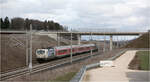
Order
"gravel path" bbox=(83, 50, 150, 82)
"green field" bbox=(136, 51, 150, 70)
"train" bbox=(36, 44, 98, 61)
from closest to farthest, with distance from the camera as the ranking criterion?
"gravel path" bbox=(83, 50, 150, 82)
"green field" bbox=(136, 51, 150, 70)
"train" bbox=(36, 44, 98, 61)

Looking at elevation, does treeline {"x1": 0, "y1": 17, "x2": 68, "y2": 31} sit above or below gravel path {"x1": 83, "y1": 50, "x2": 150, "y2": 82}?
above

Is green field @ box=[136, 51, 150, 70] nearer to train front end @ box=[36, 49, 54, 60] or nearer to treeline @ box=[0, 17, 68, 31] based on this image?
train front end @ box=[36, 49, 54, 60]

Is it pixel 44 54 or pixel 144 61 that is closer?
pixel 144 61

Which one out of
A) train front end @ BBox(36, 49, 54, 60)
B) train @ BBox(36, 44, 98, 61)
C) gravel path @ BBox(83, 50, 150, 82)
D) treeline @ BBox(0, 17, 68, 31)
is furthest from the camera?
treeline @ BBox(0, 17, 68, 31)

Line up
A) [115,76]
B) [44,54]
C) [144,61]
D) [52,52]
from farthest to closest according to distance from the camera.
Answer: [52,52] < [44,54] < [144,61] < [115,76]

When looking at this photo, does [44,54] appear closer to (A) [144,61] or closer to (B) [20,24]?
(A) [144,61]

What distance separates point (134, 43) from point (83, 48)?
59.7 m

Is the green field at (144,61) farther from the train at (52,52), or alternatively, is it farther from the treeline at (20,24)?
the treeline at (20,24)

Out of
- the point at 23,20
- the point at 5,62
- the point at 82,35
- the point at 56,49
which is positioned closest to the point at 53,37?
the point at 82,35

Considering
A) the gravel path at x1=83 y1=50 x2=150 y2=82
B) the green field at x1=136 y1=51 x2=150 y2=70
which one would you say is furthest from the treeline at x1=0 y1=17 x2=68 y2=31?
the gravel path at x1=83 y1=50 x2=150 y2=82

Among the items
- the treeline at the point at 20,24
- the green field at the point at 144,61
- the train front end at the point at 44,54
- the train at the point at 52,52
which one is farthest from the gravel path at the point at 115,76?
the treeline at the point at 20,24

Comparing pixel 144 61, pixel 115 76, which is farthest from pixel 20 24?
pixel 115 76

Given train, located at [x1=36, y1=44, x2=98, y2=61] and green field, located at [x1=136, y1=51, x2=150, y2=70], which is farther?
train, located at [x1=36, y1=44, x2=98, y2=61]

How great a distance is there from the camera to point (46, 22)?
15925 centimetres
